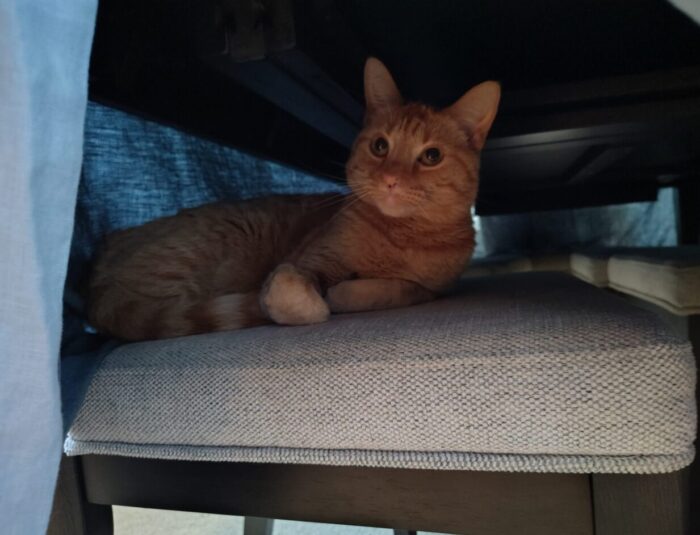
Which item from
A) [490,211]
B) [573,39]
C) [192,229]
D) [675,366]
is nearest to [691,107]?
[573,39]

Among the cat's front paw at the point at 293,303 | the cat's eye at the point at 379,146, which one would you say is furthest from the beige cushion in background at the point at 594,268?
the cat's front paw at the point at 293,303

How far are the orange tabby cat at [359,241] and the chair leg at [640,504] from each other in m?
0.58

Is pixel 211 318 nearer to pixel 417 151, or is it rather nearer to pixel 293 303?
pixel 293 303

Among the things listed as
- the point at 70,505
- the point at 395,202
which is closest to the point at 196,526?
the point at 70,505

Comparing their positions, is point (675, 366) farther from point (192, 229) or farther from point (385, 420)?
point (192, 229)

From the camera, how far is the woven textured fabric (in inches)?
21.2

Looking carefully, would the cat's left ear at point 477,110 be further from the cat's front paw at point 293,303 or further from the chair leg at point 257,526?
the chair leg at point 257,526

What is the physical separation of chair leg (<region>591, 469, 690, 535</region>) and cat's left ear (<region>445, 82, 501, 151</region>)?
88 cm

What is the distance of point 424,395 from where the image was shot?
0.60 m

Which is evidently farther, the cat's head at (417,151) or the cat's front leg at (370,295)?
the cat's head at (417,151)

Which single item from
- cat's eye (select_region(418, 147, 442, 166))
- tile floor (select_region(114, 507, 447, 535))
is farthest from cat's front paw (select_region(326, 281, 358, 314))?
tile floor (select_region(114, 507, 447, 535))

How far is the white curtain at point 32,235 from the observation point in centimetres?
51

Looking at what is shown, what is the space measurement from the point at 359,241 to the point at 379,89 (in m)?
0.41

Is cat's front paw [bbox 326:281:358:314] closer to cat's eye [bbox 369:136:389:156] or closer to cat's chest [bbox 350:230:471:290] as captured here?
cat's chest [bbox 350:230:471:290]
